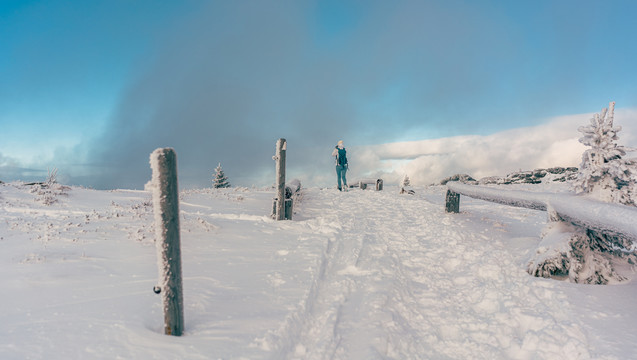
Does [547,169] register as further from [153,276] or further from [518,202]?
[153,276]

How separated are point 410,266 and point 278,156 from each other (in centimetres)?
479

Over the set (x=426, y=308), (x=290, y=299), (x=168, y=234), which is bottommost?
(x=426, y=308)

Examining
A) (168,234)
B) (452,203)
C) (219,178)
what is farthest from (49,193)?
(219,178)

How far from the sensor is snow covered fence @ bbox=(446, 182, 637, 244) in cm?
472

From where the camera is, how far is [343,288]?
17.0 ft

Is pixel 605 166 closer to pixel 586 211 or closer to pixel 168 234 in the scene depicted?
pixel 586 211

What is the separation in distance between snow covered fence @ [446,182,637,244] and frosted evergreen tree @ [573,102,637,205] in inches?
11.9

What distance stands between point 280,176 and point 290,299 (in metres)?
5.26

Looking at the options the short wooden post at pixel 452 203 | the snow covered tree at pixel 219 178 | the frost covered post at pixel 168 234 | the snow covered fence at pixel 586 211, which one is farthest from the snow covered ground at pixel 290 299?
the snow covered tree at pixel 219 178

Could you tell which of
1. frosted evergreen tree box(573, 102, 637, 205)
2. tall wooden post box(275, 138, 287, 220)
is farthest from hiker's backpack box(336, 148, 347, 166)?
frosted evergreen tree box(573, 102, 637, 205)

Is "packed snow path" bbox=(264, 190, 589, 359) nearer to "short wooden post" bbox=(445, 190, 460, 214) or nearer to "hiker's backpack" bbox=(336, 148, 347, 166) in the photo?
"short wooden post" bbox=(445, 190, 460, 214)

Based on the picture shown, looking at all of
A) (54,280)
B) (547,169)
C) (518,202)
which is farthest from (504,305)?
(547,169)

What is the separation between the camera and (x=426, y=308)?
4895 mm

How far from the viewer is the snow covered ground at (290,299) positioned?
11.2ft
